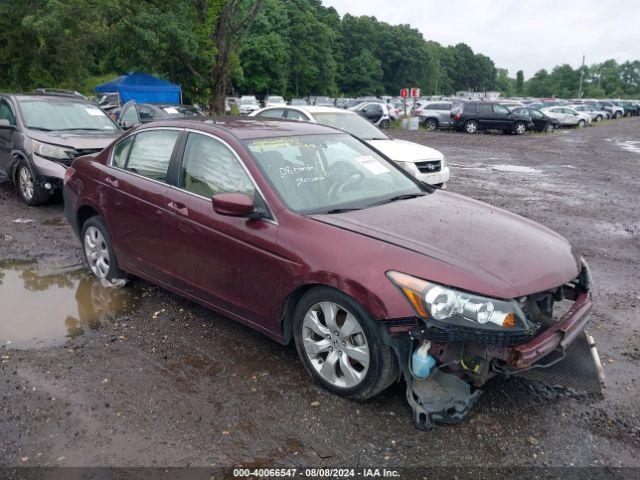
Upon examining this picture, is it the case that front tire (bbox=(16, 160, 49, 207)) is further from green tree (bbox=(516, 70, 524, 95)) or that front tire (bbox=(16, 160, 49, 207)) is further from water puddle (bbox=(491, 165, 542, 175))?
green tree (bbox=(516, 70, 524, 95))

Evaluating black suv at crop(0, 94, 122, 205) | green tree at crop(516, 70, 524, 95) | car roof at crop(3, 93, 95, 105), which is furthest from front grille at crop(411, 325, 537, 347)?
green tree at crop(516, 70, 524, 95)

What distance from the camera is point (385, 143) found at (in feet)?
33.2

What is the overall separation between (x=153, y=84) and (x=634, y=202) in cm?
2268

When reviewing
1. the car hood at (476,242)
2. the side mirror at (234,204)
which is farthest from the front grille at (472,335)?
the side mirror at (234,204)

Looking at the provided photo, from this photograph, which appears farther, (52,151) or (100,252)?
(52,151)

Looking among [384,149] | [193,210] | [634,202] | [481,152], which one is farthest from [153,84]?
Answer: [193,210]

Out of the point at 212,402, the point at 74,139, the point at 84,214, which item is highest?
the point at 74,139

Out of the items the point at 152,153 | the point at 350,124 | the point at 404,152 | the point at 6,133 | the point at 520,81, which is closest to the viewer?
the point at 152,153

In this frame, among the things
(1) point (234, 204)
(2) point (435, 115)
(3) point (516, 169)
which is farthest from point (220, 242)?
(2) point (435, 115)

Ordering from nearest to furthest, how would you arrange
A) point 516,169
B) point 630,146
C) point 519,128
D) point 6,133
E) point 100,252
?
1. point 100,252
2. point 6,133
3. point 516,169
4. point 630,146
5. point 519,128

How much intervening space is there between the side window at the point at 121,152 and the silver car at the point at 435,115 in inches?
1174

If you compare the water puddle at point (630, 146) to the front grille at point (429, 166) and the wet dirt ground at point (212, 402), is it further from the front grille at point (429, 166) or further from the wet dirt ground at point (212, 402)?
the wet dirt ground at point (212, 402)

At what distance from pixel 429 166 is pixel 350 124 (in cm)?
206

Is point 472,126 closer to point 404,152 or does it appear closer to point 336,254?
point 404,152
